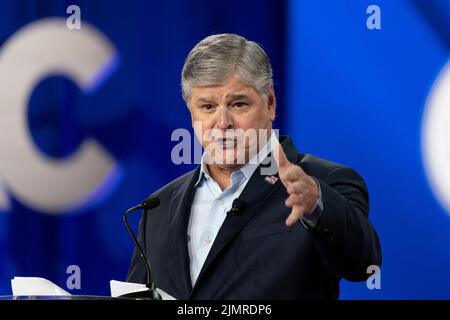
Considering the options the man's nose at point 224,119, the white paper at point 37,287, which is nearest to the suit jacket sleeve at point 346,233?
the man's nose at point 224,119

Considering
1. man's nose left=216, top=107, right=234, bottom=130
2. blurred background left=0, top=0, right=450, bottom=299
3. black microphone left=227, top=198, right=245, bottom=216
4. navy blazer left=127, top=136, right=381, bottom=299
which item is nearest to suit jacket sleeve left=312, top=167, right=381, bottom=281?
navy blazer left=127, top=136, right=381, bottom=299

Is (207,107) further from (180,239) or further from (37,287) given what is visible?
(37,287)

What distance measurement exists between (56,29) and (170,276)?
5.73 feet

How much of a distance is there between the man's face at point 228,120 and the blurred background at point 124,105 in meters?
1.04

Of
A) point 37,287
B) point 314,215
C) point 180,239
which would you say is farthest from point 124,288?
point 314,215

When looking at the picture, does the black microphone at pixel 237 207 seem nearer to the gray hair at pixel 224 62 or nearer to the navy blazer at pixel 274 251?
the navy blazer at pixel 274 251

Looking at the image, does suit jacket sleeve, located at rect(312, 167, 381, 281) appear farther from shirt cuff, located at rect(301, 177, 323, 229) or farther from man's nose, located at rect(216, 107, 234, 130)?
man's nose, located at rect(216, 107, 234, 130)

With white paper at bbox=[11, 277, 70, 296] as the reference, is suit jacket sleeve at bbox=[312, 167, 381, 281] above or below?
above

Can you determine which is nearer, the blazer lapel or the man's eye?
the blazer lapel

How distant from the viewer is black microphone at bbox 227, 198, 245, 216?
7.43 ft

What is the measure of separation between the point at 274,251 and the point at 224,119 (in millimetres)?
467

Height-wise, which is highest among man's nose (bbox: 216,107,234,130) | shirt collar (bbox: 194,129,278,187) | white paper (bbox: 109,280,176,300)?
man's nose (bbox: 216,107,234,130)
